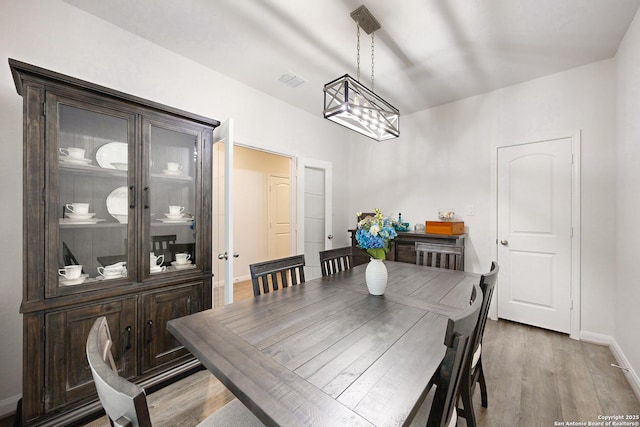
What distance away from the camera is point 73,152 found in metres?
1.67

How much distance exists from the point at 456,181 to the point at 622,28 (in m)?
1.87

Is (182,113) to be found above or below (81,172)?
above

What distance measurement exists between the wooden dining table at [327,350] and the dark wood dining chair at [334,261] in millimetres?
498

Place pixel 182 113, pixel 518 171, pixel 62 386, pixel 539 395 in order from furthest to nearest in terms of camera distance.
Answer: pixel 518 171 < pixel 182 113 < pixel 539 395 < pixel 62 386

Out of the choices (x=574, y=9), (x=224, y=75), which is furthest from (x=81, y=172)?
(x=574, y=9)

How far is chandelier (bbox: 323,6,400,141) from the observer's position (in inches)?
66.7

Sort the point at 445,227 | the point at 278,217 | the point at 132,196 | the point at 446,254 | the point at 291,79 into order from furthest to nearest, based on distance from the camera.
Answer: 1. the point at 278,217
2. the point at 445,227
3. the point at 291,79
4. the point at 446,254
5. the point at 132,196

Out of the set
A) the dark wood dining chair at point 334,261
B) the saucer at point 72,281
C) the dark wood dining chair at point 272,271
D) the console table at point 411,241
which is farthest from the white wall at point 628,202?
the saucer at point 72,281

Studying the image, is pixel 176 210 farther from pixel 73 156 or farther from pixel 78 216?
pixel 73 156

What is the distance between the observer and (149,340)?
1883mm

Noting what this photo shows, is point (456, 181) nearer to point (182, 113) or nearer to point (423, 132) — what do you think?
point (423, 132)

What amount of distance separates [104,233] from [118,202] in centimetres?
23

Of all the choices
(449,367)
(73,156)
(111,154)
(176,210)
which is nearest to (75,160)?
(73,156)

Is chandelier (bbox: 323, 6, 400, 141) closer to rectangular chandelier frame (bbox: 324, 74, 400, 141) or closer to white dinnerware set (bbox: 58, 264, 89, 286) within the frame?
rectangular chandelier frame (bbox: 324, 74, 400, 141)
